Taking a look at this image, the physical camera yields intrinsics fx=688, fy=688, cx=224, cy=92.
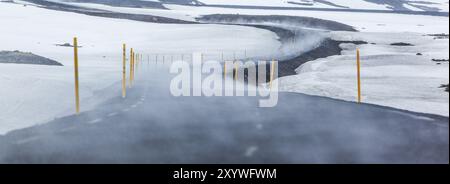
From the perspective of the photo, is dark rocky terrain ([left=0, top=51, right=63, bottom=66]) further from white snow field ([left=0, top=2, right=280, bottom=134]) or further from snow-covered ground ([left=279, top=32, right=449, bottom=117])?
snow-covered ground ([left=279, top=32, right=449, bottom=117])

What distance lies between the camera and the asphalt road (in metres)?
9.89

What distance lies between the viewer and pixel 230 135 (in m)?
11.9

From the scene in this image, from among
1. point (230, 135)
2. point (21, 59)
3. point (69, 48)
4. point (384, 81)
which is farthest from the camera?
point (69, 48)

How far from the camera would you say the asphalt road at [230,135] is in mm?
9891

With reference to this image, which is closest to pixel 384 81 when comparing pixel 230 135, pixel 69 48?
pixel 230 135

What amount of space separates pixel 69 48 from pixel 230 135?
40345mm

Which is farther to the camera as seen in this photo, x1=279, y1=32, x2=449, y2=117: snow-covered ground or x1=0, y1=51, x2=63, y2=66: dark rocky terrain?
x1=0, y1=51, x2=63, y2=66: dark rocky terrain

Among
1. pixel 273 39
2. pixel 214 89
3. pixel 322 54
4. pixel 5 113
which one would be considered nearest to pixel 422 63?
pixel 322 54

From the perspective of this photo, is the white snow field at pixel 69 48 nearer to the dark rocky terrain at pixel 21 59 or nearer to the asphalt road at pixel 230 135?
the dark rocky terrain at pixel 21 59

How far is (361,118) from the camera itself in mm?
14820

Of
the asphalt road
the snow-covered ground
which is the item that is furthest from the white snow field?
the snow-covered ground

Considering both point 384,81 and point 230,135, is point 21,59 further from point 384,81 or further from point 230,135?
point 230,135

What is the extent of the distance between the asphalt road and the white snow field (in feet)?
4.73

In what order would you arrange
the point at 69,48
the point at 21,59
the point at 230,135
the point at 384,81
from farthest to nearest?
the point at 69,48, the point at 21,59, the point at 384,81, the point at 230,135
